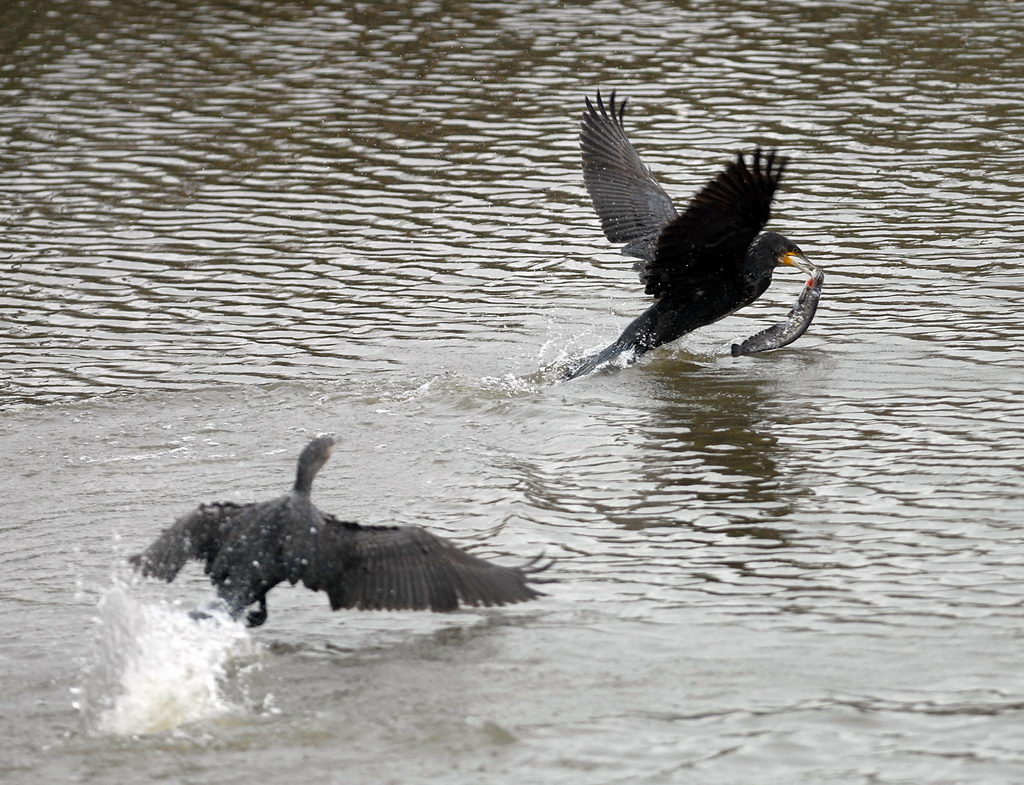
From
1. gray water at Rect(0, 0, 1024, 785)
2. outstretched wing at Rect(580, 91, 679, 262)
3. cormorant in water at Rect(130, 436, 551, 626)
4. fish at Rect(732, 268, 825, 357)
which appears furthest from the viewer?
outstretched wing at Rect(580, 91, 679, 262)

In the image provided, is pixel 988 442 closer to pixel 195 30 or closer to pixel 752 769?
pixel 752 769

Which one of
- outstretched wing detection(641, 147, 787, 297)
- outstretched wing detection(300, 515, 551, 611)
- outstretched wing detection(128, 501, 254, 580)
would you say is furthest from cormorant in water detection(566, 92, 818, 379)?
outstretched wing detection(128, 501, 254, 580)

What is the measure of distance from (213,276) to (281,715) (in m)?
6.66

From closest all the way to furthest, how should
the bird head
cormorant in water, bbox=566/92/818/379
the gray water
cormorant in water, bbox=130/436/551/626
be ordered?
1. the gray water
2. cormorant in water, bbox=130/436/551/626
3. cormorant in water, bbox=566/92/818/379
4. the bird head

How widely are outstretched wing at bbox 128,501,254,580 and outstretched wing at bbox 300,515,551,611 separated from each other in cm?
41

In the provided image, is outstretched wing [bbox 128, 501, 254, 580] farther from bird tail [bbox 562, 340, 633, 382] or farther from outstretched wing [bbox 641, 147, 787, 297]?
bird tail [bbox 562, 340, 633, 382]

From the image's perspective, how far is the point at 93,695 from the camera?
5980 millimetres

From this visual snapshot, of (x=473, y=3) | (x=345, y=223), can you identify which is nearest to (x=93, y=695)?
(x=345, y=223)

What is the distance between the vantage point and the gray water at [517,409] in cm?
576

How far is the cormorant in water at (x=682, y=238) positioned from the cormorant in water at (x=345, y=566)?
3144mm

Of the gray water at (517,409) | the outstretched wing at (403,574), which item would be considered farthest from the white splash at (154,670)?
the outstretched wing at (403,574)

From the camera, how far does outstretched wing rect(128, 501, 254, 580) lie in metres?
6.16

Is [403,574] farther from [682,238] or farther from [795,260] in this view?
[795,260]

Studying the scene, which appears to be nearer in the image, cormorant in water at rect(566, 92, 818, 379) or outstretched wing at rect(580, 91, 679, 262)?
cormorant in water at rect(566, 92, 818, 379)
